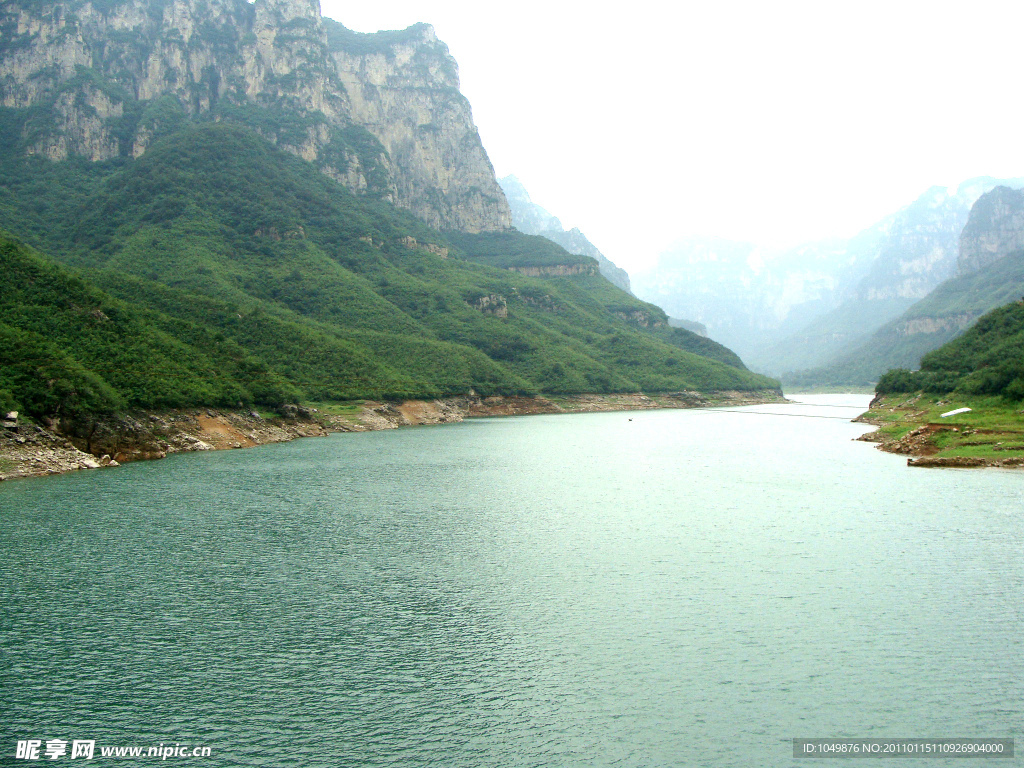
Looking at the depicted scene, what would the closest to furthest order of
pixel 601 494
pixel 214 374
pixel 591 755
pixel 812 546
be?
pixel 591 755 → pixel 812 546 → pixel 601 494 → pixel 214 374

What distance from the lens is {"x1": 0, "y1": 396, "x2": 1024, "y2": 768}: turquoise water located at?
16.1 m

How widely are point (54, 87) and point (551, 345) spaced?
484ft

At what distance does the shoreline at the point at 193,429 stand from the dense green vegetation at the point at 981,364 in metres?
70.6

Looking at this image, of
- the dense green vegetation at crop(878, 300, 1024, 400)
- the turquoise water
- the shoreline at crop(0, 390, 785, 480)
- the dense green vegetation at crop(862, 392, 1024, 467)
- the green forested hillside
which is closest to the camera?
the turquoise water

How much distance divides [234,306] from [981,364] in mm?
106027

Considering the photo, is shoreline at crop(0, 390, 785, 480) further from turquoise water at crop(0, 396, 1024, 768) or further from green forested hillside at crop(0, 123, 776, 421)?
turquoise water at crop(0, 396, 1024, 768)

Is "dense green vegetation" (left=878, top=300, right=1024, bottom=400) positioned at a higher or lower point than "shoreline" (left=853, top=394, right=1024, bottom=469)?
higher

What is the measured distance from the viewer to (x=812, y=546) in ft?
105

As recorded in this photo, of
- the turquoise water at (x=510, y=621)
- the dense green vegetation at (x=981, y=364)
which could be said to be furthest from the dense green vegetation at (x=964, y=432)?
the turquoise water at (x=510, y=621)

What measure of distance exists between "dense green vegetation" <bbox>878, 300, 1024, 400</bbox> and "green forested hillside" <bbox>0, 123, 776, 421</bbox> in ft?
243

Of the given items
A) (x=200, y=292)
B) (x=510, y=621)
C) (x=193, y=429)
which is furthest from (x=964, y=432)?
(x=200, y=292)

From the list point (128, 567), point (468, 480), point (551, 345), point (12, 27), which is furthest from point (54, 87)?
point (128, 567)

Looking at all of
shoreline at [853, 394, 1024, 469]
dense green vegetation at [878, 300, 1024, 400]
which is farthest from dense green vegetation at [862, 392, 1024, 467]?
dense green vegetation at [878, 300, 1024, 400]

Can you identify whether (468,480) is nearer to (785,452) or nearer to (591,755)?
(785,452)
